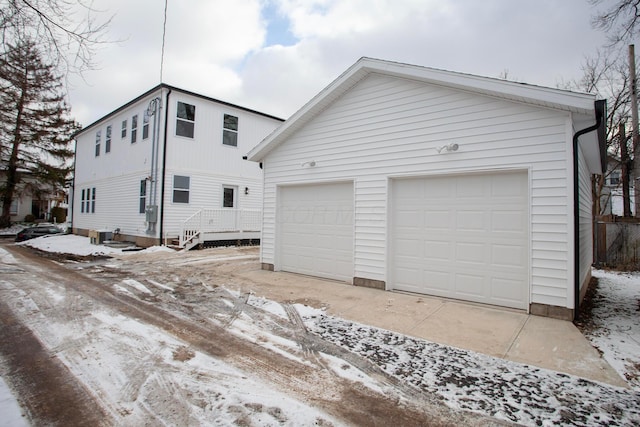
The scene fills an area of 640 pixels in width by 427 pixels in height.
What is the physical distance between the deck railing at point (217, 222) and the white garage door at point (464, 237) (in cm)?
887

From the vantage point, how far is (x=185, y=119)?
44.7 feet

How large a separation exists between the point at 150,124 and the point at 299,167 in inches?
366

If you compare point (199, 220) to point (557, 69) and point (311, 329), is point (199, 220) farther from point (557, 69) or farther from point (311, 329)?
point (557, 69)

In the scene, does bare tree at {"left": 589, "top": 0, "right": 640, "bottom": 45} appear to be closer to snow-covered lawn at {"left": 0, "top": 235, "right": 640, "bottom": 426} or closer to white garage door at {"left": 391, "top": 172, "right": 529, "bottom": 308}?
white garage door at {"left": 391, "top": 172, "right": 529, "bottom": 308}

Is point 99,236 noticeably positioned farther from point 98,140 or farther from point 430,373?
point 430,373

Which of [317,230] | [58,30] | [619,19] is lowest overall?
[317,230]

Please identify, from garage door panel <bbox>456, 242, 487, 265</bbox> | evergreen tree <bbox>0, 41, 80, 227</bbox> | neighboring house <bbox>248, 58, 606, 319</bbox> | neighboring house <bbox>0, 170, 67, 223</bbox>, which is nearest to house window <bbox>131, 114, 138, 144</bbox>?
evergreen tree <bbox>0, 41, 80, 227</bbox>

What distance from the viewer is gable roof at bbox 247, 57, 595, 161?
15.2 feet

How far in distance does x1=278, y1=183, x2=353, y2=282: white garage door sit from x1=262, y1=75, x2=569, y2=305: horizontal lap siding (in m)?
0.28

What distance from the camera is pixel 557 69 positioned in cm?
1683

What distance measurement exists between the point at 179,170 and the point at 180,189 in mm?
784

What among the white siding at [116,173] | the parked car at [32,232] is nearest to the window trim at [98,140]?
the white siding at [116,173]

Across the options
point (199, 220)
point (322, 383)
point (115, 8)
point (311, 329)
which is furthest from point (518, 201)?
point (199, 220)

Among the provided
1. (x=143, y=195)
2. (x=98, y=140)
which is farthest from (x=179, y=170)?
(x=98, y=140)
